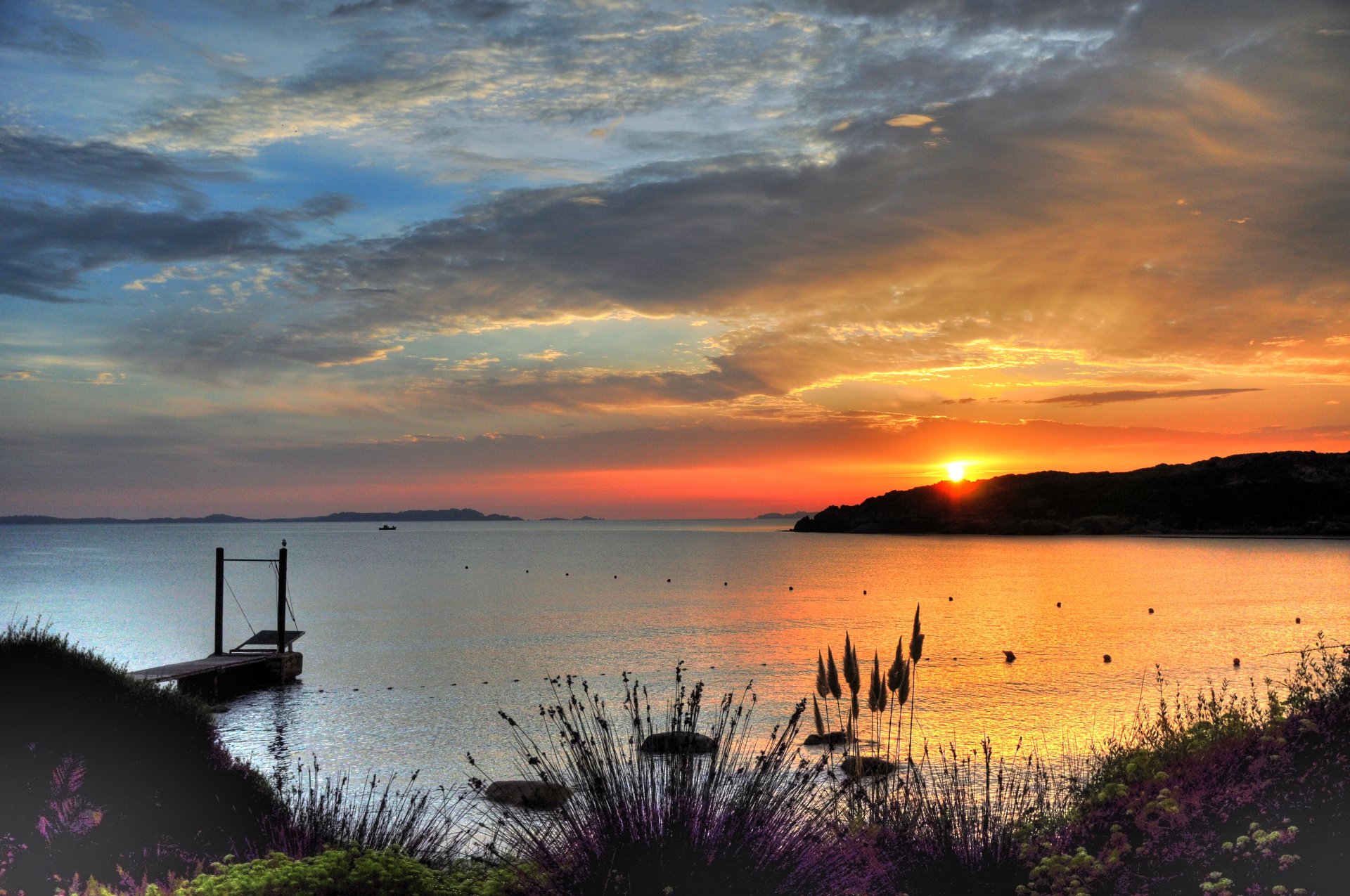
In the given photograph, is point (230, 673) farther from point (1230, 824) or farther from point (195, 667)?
point (1230, 824)

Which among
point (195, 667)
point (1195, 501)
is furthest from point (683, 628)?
point (1195, 501)

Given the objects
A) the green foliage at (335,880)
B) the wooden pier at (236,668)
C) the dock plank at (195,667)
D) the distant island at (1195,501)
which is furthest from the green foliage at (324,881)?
the distant island at (1195,501)

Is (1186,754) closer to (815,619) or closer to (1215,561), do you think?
(815,619)

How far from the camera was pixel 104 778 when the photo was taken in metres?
8.46

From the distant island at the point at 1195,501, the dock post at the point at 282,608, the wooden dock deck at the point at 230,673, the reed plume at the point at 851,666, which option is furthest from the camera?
the distant island at the point at 1195,501

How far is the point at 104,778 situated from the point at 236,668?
23.9 m

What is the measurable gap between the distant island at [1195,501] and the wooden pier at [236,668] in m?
→ 172

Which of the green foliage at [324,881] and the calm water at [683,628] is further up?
the green foliage at [324,881]

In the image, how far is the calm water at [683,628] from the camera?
2519 cm

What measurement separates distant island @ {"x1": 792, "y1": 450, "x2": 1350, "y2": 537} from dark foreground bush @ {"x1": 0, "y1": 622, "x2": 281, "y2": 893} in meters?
184

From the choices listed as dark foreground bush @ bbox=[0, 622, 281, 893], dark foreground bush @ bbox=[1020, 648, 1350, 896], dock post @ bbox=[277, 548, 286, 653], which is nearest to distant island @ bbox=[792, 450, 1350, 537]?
dock post @ bbox=[277, 548, 286, 653]

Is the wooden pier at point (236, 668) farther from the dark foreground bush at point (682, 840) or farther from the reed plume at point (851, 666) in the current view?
the dark foreground bush at point (682, 840)

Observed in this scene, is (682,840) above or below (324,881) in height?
above

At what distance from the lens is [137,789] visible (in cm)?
856
